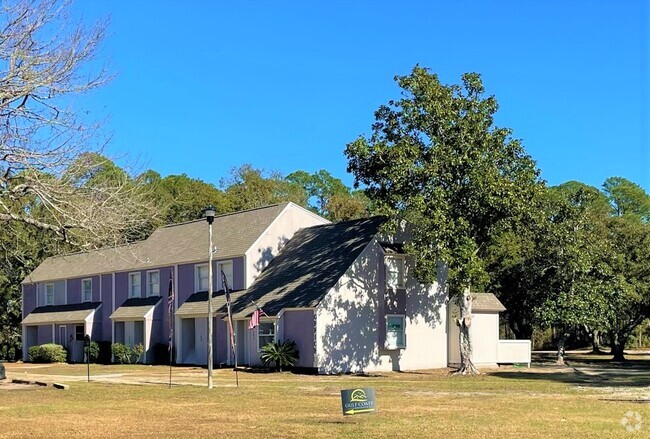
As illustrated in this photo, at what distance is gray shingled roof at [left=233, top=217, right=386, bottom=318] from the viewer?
3622 cm

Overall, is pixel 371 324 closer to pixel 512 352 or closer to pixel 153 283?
pixel 512 352

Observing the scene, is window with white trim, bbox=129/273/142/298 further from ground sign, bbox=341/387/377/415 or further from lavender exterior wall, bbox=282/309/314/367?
ground sign, bbox=341/387/377/415

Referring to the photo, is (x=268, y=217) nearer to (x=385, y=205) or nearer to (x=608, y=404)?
(x=385, y=205)

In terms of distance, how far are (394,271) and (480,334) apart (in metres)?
5.98

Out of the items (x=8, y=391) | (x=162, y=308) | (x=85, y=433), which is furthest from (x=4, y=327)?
(x=85, y=433)

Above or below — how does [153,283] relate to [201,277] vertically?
below

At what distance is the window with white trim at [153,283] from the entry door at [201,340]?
191 inches

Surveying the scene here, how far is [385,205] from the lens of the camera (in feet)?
109

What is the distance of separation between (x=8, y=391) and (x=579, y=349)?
57640 millimetres

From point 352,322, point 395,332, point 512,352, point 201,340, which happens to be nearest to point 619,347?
point 512,352

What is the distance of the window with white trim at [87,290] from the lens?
51438 millimetres

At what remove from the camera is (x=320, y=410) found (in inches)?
701

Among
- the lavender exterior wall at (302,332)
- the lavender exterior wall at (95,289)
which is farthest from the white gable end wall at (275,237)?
the lavender exterior wall at (95,289)

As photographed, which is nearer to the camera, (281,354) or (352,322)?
(281,354)
